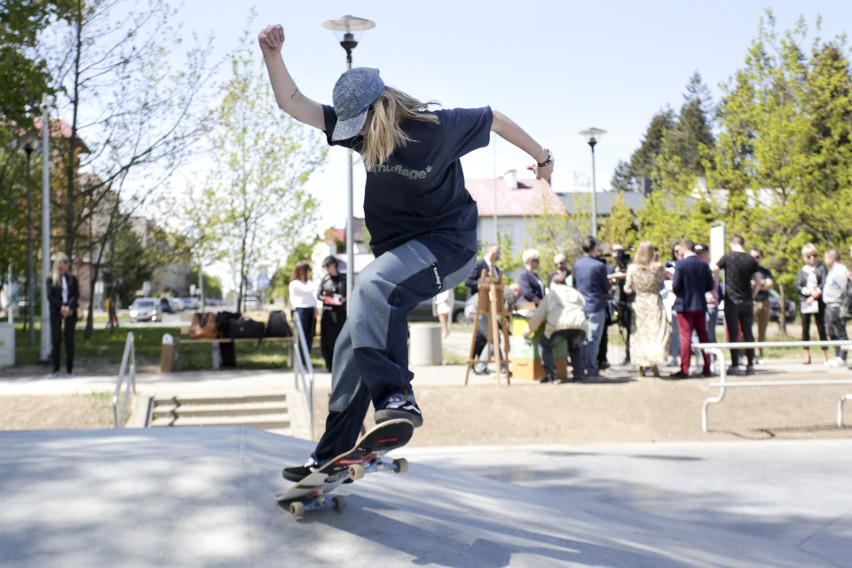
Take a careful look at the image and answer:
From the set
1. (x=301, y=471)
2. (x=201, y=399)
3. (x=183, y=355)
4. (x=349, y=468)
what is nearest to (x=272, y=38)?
(x=349, y=468)

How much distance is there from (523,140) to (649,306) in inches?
351

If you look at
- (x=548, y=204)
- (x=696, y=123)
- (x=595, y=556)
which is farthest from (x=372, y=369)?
(x=696, y=123)

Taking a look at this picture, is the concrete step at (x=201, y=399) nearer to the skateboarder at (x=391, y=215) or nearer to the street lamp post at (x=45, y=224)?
the street lamp post at (x=45, y=224)

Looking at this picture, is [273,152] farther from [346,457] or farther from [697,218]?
[346,457]

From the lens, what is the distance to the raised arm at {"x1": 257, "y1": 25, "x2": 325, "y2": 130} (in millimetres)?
3662

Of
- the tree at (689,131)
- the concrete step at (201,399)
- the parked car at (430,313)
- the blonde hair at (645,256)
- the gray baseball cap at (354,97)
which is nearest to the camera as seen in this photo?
the gray baseball cap at (354,97)

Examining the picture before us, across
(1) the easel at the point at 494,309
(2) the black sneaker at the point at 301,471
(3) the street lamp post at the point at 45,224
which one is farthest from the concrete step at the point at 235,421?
(3) the street lamp post at the point at 45,224

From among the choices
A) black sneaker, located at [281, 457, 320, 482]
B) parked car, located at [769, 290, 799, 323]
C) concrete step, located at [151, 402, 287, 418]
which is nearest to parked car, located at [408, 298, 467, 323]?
parked car, located at [769, 290, 799, 323]

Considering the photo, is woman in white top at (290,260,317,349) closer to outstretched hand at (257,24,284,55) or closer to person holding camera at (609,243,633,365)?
person holding camera at (609,243,633,365)

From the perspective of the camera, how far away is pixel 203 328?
52.5ft

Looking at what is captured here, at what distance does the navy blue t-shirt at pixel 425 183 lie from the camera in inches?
146

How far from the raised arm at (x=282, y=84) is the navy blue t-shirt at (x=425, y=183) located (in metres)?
0.06

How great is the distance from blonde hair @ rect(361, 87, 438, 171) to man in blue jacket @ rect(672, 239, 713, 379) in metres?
9.47

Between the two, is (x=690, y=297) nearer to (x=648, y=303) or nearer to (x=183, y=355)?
(x=648, y=303)
